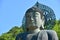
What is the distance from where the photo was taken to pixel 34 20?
644 centimetres

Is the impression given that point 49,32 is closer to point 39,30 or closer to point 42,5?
point 39,30

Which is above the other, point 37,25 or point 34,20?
point 34,20

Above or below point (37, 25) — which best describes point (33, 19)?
above

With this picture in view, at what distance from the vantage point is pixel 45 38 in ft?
20.5

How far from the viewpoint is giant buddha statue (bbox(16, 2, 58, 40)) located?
634 cm

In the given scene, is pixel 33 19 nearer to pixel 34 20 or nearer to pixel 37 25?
pixel 34 20

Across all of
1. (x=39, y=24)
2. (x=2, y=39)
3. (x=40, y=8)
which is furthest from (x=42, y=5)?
(x=2, y=39)

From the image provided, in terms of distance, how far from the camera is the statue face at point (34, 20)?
21.0 feet

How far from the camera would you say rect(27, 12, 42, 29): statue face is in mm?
6410

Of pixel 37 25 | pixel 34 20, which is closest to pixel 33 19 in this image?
pixel 34 20

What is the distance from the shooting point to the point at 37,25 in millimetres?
6430

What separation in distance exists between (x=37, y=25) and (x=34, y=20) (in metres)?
0.12

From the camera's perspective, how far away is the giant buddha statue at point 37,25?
634 cm

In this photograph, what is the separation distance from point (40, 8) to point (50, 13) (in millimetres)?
238
